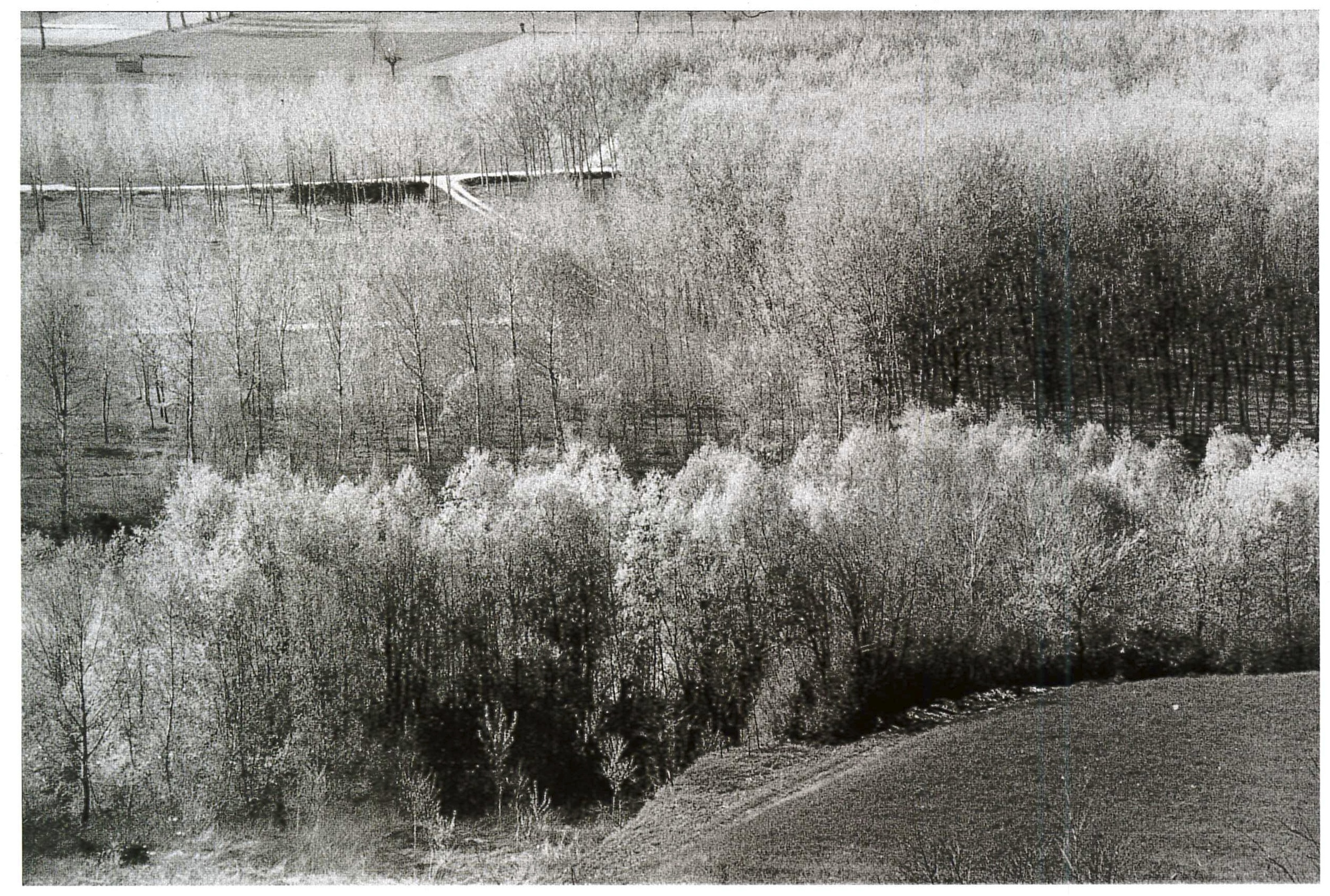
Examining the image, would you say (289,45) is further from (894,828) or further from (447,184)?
(894,828)

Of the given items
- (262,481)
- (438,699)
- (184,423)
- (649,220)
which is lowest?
(438,699)

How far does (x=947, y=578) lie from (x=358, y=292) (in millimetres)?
4115

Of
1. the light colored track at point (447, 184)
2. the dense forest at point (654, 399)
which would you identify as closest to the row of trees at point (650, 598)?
the dense forest at point (654, 399)

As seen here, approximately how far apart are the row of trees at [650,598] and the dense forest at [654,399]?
0.08 ft

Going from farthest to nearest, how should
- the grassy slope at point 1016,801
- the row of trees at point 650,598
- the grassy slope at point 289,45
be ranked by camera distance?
the grassy slope at point 289,45, the row of trees at point 650,598, the grassy slope at point 1016,801

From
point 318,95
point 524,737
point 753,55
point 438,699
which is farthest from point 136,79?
point 524,737

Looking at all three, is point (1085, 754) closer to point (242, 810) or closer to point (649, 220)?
point (649, 220)

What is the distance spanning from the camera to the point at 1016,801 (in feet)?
18.9

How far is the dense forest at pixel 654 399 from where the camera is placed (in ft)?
19.1

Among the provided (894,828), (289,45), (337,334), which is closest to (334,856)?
(337,334)

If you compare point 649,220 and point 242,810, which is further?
point 649,220

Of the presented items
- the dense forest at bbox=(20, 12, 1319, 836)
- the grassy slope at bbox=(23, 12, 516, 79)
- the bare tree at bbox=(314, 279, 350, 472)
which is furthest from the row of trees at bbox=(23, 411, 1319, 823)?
the grassy slope at bbox=(23, 12, 516, 79)

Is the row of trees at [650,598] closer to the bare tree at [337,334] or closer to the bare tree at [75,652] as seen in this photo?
the bare tree at [75,652]

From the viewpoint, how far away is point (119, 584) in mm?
5789
